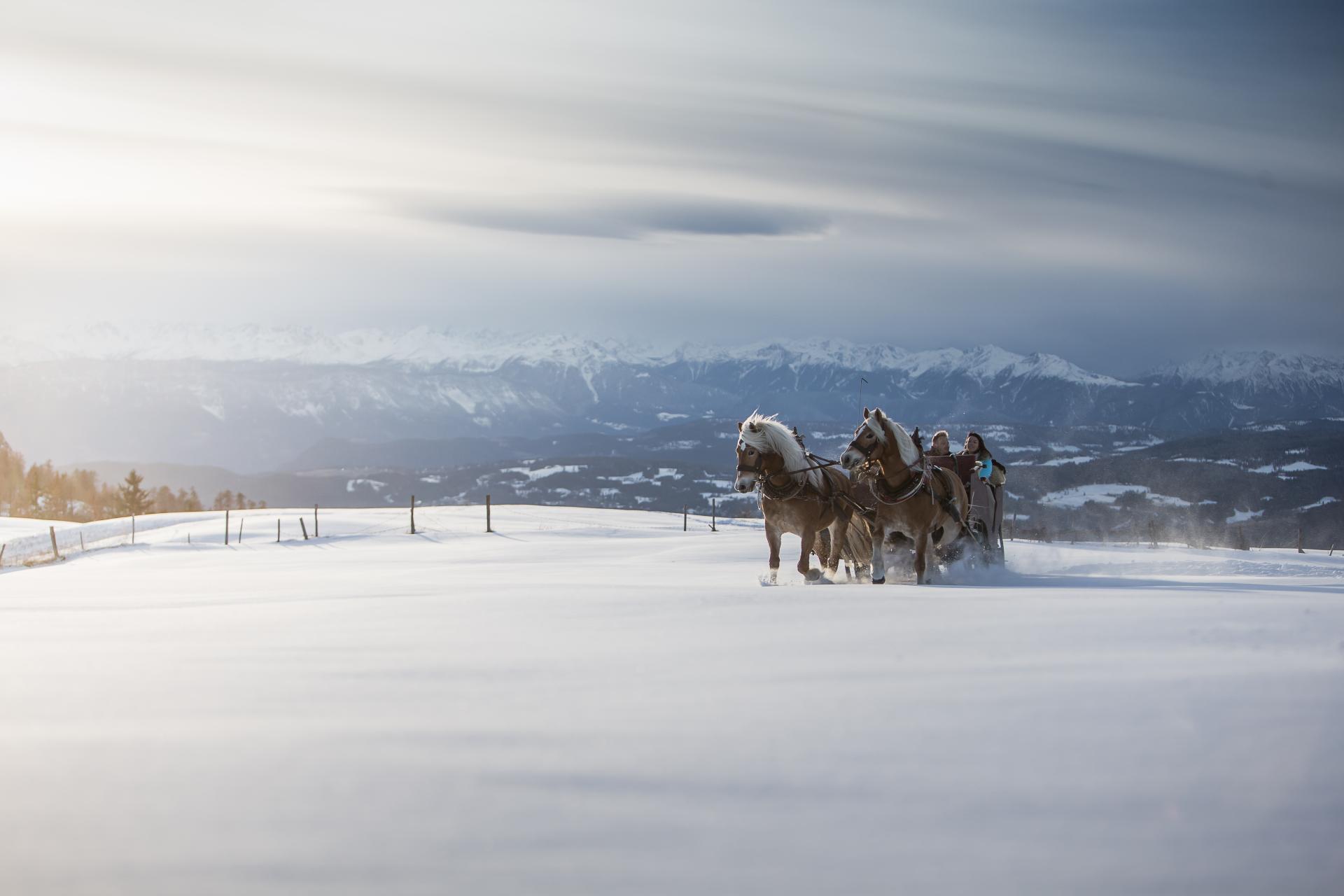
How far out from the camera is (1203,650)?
6.09m

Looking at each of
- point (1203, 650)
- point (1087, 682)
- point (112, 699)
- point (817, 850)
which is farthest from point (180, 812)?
point (1203, 650)

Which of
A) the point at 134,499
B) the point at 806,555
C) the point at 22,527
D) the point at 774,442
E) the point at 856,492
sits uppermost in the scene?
the point at 774,442

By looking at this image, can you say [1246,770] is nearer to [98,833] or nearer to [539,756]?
[539,756]

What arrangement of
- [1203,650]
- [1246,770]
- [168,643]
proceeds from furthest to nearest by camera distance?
[168,643] → [1203,650] → [1246,770]

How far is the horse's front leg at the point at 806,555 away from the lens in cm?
1298

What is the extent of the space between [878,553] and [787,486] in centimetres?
133

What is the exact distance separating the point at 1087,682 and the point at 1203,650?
1.18m

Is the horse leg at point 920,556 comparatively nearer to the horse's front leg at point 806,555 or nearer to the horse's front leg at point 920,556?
the horse's front leg at point 920,556

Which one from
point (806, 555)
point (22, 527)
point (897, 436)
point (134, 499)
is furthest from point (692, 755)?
point (134, 499)

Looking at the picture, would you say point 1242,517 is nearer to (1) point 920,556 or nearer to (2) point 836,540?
(2) point 836,540

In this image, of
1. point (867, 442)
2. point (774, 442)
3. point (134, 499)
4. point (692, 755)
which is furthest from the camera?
point (134, 499)

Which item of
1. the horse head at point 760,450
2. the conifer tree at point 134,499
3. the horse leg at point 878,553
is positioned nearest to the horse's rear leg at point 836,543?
the horse leg at point 878,553

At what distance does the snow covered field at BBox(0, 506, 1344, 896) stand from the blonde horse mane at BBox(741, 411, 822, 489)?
4.89 meters

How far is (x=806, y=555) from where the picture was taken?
13.3 meters
